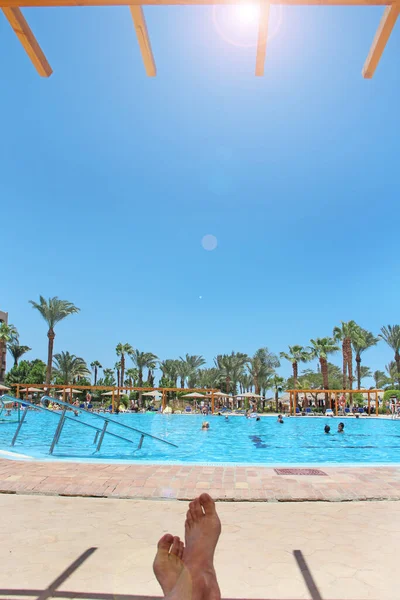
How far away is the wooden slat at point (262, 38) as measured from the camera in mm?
1519

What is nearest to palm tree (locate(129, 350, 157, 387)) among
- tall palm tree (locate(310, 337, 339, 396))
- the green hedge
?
tall palm tree (locate(310, 337, 339, 396))

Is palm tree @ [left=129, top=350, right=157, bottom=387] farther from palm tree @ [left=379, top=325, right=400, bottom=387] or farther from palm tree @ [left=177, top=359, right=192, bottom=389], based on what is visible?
palm tree @ [left=379, top=325, right=400, bottom=387]

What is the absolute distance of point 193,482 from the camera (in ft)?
16.0

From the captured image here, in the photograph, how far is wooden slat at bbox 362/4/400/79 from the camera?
1.49m

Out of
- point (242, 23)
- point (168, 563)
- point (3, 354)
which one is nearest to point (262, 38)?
point (242, 23)

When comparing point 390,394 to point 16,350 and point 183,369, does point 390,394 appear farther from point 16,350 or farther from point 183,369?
point 16,350

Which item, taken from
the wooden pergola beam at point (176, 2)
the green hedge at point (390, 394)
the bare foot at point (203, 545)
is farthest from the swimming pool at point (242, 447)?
the green hedge at point (390, 394)

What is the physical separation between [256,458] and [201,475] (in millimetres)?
7392

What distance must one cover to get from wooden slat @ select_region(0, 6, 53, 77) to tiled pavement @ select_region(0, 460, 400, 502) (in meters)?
3.98

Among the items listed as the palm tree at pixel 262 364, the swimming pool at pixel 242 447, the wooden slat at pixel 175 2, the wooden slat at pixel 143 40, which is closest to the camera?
the wooden slat at pixel 175 2

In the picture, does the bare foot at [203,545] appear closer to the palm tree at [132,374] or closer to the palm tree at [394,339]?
the palm tree at [394,339]

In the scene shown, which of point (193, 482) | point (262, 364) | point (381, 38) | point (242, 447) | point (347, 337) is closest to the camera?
point (381, 38)

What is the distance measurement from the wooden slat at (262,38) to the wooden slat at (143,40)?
442 millimetres

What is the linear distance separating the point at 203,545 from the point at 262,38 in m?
2.15
